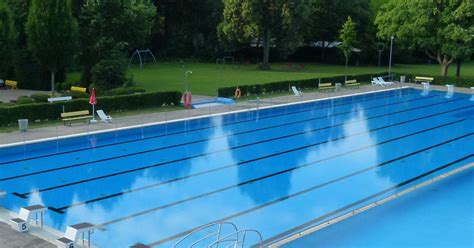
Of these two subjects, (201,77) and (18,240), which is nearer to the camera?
(18,240)

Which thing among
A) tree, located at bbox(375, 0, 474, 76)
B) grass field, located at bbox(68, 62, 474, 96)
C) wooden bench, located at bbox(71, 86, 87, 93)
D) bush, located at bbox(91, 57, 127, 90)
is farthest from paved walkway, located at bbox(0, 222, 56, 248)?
tree, located at bbox(375, 0, 474, 76)

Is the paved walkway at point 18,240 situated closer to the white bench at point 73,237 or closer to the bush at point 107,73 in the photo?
the white bench at point 73,237

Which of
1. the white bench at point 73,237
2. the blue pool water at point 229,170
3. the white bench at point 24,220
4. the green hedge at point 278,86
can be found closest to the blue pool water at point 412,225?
the blue pool water at point 229,170

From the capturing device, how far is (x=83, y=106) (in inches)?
869

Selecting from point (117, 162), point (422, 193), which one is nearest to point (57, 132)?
point (117, 162)

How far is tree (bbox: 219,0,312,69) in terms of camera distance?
44781mm

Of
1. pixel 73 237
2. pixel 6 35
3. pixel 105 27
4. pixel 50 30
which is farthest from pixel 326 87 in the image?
pixel 73 237

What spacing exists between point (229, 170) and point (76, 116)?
9.06 metres

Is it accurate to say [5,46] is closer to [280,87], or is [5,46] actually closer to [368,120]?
[280,87]

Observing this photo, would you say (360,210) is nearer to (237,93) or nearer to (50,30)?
(237,93)

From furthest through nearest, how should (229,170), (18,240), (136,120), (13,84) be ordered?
1. (13,84)
2. (136,120)
3. (229,170)
4. (18,240)

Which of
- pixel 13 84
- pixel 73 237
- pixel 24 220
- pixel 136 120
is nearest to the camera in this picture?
pixel 73 237

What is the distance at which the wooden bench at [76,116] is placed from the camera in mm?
20586

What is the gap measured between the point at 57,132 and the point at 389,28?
88.9 ft
